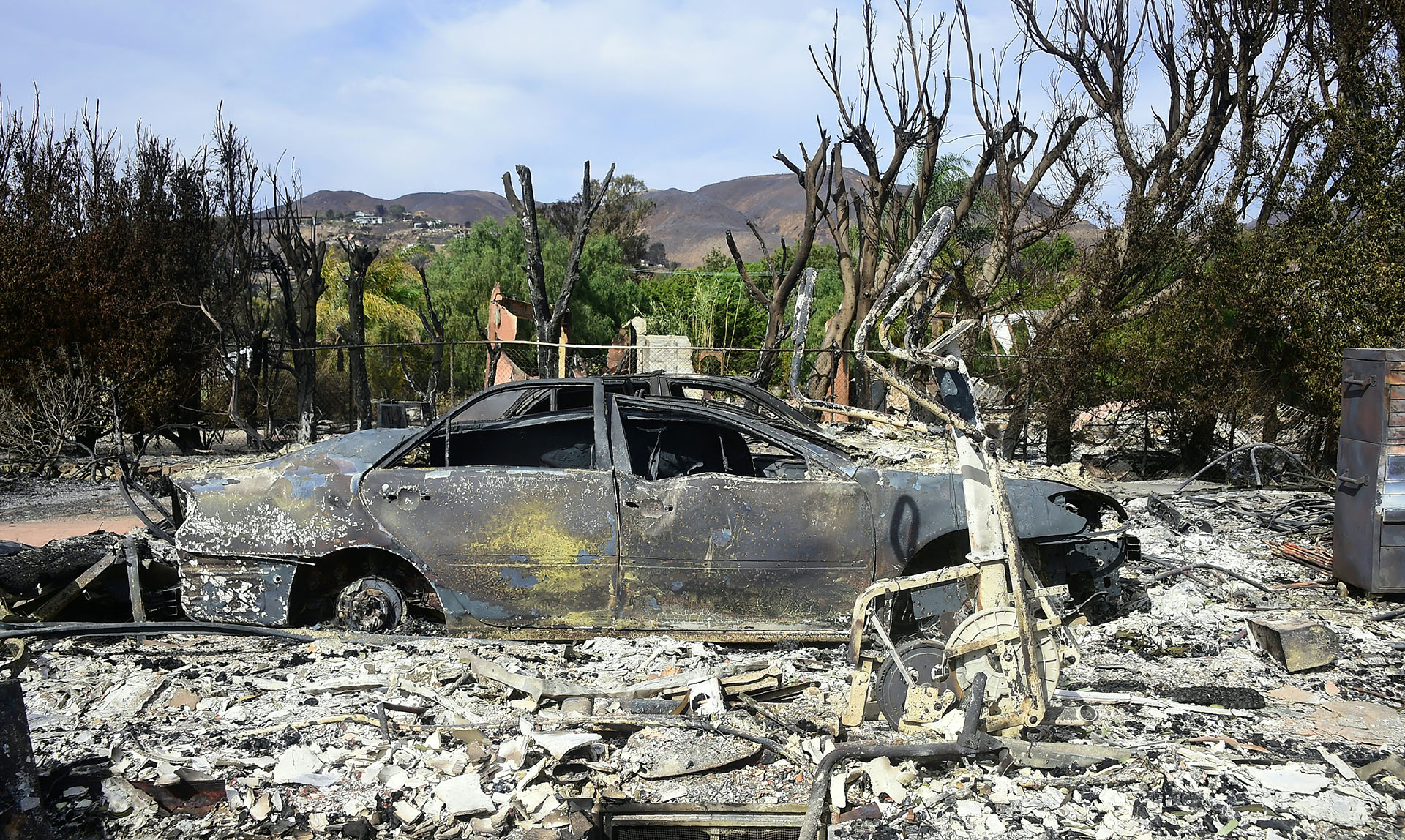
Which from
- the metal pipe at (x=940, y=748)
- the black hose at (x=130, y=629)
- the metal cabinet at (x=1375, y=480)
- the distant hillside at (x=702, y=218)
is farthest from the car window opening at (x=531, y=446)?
the distant hillside at (x=702, y=218)

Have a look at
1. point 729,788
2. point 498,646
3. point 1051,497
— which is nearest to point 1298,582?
point 1051,497

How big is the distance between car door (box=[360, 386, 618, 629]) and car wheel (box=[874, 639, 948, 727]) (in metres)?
1.50

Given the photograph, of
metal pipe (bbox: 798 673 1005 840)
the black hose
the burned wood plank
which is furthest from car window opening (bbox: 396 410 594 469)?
metal pipe (bbox: 798 673 1005 840)

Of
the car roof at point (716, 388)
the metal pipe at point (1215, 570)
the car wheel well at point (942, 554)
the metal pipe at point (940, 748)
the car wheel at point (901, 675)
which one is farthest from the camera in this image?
the metal pipe at point (1215, 570)

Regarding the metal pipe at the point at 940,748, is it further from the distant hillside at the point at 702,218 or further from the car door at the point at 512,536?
the distant hillside at the point at 702,218

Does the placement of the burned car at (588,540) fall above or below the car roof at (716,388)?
below

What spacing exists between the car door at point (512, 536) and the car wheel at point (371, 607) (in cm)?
33

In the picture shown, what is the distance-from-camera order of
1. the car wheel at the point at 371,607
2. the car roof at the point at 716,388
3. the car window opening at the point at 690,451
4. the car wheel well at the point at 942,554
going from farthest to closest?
the car window opening at the point at 690,451, the car roof at the point at 716,388, the car wheel at the point at 371,607, the car wheel well at the point at 942,554

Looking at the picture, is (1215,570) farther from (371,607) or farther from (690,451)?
(371,607)

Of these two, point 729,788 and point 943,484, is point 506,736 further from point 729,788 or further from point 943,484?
point 943,484

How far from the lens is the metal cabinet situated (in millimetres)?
6148

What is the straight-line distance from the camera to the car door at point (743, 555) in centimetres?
486

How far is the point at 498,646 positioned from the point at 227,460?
8.17 feet

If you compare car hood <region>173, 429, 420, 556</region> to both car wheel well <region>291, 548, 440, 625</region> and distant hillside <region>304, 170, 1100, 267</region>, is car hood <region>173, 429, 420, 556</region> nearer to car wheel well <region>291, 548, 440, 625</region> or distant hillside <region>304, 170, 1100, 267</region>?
car wheel well <region>291, 548, 440, 625</region>
